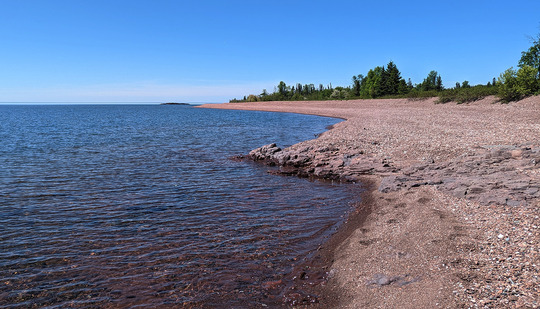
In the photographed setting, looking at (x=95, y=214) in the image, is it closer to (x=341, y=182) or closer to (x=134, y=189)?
(x=134, y=189)

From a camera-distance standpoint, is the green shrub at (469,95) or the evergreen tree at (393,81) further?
the evergreen tree at (393,81)

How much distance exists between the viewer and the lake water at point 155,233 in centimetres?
728

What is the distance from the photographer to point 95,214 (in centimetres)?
1207

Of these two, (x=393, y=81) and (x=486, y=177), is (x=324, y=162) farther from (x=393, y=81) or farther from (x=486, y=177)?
(x=393, y=81)

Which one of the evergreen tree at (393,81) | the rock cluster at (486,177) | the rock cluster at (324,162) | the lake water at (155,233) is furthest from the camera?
the evergreen tree at (393,81)

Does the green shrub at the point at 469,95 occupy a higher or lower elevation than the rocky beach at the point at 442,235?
higher

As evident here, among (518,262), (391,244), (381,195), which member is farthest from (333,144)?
(518,262)

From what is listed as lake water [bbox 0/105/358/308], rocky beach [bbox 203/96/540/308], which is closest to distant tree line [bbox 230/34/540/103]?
rocky beach [bbox 203/96/540/308]

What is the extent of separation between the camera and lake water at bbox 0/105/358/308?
728cm

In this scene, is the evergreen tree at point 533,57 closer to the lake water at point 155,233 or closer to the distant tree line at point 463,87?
the distant tree line at point 463,87

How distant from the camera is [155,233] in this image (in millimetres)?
10352

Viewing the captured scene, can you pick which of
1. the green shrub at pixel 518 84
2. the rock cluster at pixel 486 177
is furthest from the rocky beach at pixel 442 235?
the green shrub at pixel 518 84

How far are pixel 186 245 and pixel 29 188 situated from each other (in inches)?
434

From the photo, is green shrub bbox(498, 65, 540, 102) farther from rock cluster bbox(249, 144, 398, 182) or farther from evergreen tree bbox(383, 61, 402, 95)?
evergreen tree bbox(383, 61, 402, 95)
